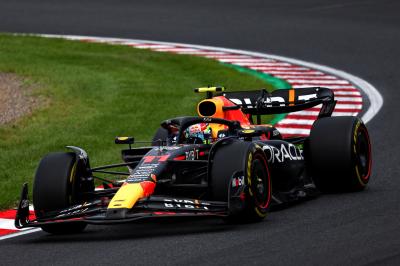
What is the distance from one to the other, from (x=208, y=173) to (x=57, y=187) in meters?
1.51

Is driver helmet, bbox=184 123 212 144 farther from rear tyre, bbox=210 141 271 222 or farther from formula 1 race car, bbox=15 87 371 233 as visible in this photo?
rear tyre, bbox=210 141 271 222

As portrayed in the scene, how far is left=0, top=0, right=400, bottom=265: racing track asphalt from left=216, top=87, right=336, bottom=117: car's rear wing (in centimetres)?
120

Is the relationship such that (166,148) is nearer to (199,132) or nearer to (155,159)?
(155,159)

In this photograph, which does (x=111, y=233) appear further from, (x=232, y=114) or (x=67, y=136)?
(x=67, y=136)

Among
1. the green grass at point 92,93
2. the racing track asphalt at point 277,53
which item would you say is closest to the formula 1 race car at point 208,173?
the racing track asphalt at point 277,53

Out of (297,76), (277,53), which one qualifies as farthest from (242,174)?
(277,53)

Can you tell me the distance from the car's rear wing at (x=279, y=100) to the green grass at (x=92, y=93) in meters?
2.52

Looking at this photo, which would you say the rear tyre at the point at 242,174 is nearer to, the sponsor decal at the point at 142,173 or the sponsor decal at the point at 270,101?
the sponsor decal at the point at 142,173

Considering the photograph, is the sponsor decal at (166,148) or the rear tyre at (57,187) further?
the sponsor decal at (166,148)

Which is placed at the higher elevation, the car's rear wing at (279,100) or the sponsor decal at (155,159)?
the car's rear wing at (279,100)

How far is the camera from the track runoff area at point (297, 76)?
18203 mm

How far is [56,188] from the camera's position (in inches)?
442

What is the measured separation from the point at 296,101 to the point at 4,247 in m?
4.68

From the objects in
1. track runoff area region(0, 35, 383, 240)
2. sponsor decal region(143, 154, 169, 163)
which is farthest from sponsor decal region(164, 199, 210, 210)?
track runoff area region(0, 35, 383, 240)
